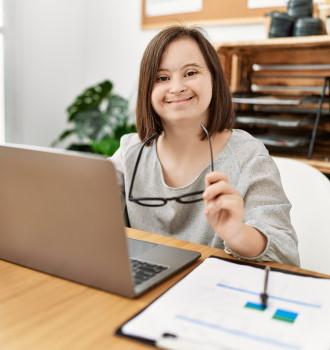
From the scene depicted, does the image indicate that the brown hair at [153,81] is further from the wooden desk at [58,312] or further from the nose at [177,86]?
the wooden desk at [58,312]

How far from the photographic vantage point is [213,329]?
0.55 metres

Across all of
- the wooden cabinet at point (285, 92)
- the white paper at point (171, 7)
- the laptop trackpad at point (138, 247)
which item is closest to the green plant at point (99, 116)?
the white paper at point (171, 7)

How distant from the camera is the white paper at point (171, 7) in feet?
7.84

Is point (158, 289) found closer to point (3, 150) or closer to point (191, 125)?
point (3, 150)

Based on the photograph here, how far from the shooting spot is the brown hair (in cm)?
105

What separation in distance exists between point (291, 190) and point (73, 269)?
0.68 m

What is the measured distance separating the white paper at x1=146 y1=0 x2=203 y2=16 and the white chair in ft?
4.84

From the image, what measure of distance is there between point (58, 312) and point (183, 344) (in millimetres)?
192

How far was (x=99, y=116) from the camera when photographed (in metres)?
2.59

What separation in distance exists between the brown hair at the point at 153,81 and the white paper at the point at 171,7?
1.38 m

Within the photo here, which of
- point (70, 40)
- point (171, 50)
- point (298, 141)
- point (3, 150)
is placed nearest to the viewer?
point (3, 150)

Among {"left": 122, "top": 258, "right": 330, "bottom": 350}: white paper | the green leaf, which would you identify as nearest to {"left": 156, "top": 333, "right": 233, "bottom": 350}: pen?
{"left": 122, "top": 258, "right": 330, "bottom": 350}: white paper

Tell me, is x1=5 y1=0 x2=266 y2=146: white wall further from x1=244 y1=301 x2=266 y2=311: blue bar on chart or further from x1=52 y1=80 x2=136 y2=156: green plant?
x1=244 y1=301 x2=266 y2=311: blue bar on chart

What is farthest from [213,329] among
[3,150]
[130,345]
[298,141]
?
[298,141]
